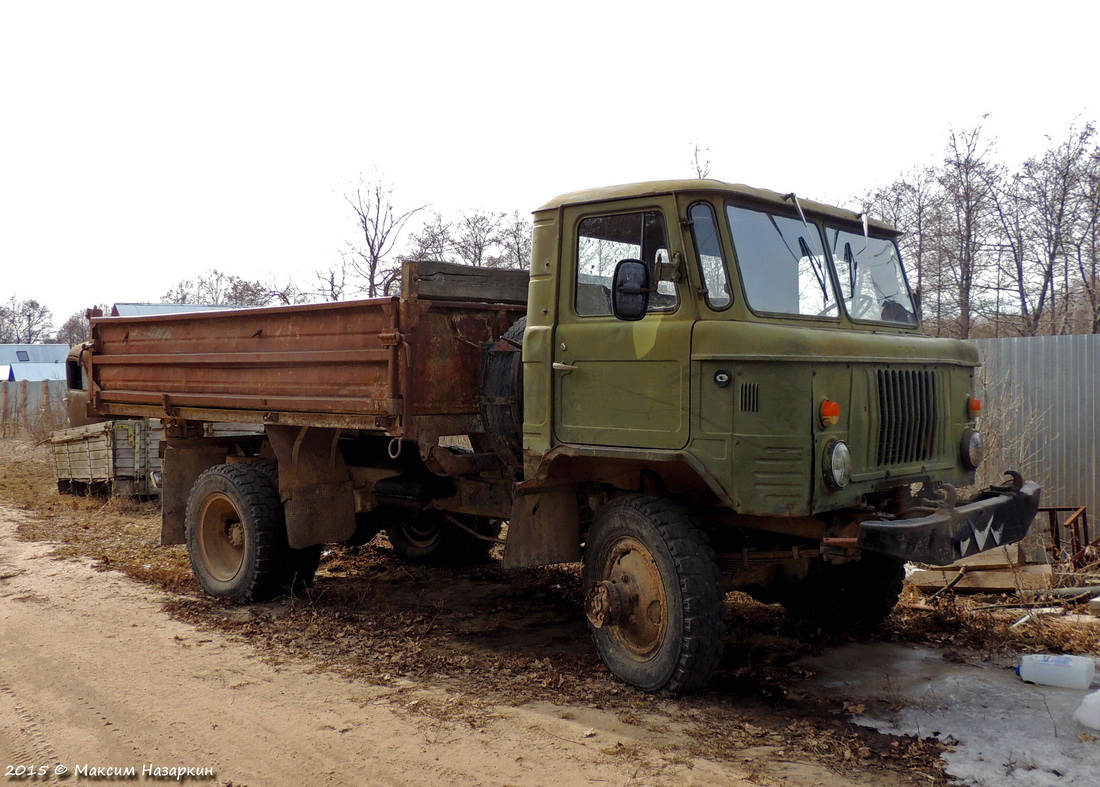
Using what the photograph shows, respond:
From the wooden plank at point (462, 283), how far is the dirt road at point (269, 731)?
7.42 ft

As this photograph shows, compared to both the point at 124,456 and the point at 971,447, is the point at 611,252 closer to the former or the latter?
the point at 971,447

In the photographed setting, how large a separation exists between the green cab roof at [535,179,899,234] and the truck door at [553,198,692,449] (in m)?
0.06

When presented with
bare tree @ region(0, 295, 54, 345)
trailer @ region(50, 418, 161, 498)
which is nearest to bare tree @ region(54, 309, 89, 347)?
bare tree @ region(0, 295, 54, 345)

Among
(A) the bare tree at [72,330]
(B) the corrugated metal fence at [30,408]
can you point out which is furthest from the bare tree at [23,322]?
(B) the corrugated metal fence at [30,408]

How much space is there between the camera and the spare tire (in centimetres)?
544

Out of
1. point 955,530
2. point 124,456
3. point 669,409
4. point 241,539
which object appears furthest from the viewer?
point 124,456

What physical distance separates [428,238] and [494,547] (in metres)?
13.9

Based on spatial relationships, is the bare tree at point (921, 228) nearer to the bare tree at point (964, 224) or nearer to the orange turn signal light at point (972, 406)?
the bare tree at point (964, 224)

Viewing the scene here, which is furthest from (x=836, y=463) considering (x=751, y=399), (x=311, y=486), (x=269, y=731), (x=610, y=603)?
(x=311, y=486)

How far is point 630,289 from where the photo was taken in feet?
14.6

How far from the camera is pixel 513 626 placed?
6176 mm

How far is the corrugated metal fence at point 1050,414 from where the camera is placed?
394 inches

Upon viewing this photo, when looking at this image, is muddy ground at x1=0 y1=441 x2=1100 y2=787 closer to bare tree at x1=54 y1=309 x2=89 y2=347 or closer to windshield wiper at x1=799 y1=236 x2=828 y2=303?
windshield wiper at x1=799 y1=236 x2=828 y2=303

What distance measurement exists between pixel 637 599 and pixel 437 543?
11.5ft
